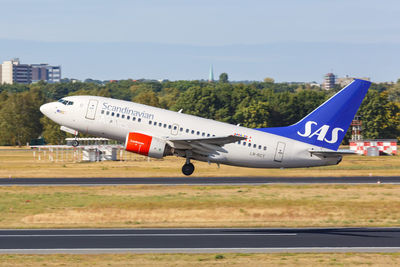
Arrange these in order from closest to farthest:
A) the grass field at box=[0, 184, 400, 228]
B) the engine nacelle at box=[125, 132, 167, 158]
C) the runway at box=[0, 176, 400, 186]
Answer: the grass field at box=[0, 184, 400, 228]
the engine nacelle at box=[125, 132, 167, 158]
the runway at box=[0, 176, 400, 186]

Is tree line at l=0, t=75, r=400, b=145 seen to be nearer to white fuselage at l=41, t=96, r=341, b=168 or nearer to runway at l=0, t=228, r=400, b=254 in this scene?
white fuselage at l=41, t=96, r=341, b=168

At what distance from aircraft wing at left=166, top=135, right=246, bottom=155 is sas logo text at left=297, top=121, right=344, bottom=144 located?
7.09 meters

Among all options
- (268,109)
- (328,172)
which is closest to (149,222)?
(328,172)

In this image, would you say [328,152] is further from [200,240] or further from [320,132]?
[200,240]

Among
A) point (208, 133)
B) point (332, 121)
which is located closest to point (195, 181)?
point (208, 133)

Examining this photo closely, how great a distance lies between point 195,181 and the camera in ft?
212

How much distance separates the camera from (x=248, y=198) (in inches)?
2015

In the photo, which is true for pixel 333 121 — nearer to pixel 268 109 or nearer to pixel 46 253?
pixel 46 253

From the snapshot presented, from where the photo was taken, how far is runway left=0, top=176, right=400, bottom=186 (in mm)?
62938

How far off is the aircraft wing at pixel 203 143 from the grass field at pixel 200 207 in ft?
13.0

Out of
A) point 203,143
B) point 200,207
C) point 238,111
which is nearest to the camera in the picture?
point 200,207

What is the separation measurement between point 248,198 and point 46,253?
71.4ft

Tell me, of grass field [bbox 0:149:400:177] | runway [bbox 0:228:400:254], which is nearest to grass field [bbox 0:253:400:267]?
runway [bbox 0:228:400:254]

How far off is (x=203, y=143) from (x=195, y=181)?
52.9 feet
